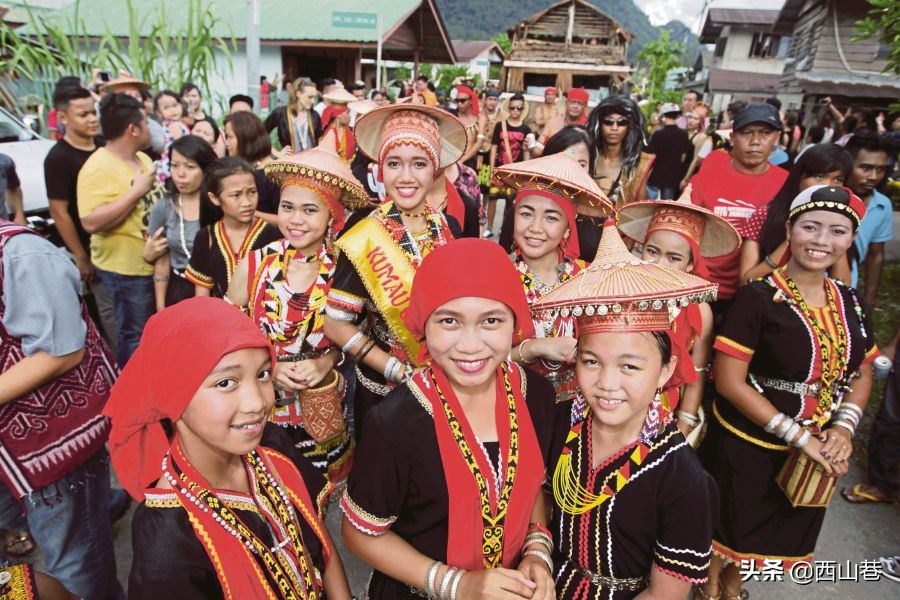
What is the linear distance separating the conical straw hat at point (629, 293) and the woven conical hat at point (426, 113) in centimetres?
148

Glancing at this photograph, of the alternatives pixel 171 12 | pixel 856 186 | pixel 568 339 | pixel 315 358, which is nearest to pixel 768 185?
pixel 856 186

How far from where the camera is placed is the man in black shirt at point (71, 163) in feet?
13.3

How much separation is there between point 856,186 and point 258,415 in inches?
165

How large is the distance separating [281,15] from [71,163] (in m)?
16.1

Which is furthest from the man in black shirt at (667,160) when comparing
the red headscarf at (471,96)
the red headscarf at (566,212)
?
the red headscarf at (566,212)

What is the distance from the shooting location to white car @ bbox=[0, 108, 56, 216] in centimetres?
531

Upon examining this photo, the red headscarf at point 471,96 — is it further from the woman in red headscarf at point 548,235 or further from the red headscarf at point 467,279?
the red headscarf at point 467,279

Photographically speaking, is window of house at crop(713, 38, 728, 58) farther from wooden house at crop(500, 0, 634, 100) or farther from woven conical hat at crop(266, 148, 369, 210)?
woven conical hat at crop(266, 148, 369, 210)

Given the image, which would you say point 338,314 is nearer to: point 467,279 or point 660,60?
point 467,279

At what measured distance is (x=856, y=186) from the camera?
3777 mm

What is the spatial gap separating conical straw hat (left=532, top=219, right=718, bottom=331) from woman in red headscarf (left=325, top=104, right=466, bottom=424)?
932mm

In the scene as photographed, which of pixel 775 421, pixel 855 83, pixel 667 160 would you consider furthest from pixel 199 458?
pixel 855 83

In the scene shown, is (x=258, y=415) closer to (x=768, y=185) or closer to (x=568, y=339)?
(x=568, y=339)

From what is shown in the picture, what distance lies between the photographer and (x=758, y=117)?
12.2 ft
